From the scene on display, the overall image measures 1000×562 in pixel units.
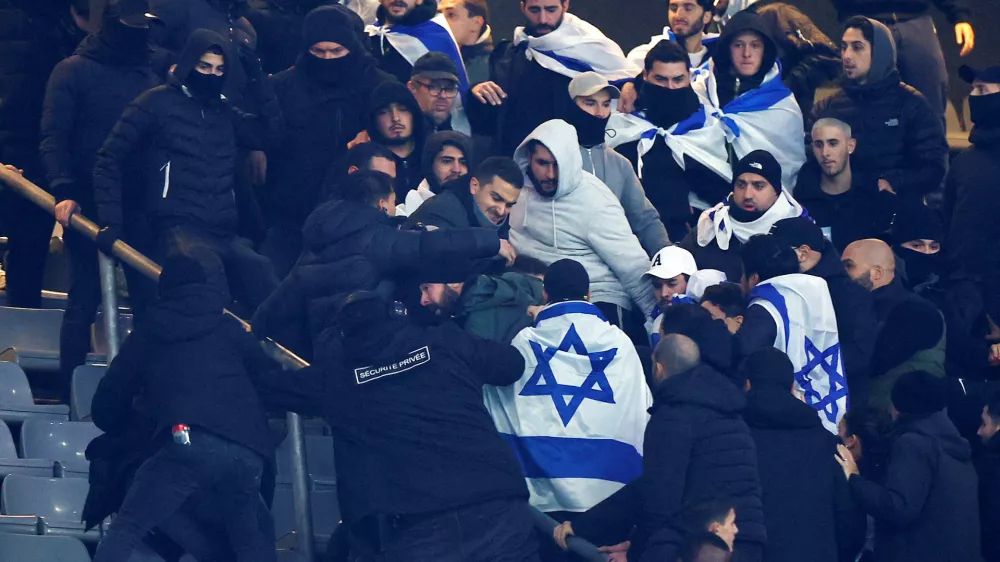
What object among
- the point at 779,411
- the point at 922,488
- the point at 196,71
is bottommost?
the point at 922,488

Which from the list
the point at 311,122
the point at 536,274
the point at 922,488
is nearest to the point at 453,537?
the point at 536,274

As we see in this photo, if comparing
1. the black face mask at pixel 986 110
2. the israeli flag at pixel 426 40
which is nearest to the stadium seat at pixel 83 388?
the israeli flag at pixel 426 40

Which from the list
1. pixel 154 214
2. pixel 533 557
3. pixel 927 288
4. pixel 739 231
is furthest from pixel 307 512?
pixel 927 288

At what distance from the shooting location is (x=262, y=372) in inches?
250

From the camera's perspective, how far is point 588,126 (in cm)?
778

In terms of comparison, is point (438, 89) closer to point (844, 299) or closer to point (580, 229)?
point (580, 229)

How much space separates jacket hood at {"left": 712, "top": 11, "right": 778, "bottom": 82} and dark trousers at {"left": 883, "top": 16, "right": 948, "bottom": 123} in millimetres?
937

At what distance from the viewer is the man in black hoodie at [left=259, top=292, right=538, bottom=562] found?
594 cm

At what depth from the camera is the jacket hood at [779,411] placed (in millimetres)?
6070

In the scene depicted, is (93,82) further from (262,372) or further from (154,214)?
(262,372)

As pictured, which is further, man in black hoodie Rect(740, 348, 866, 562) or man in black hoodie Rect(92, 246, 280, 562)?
man in black hoodie Rect(92, 246, 280, 562)

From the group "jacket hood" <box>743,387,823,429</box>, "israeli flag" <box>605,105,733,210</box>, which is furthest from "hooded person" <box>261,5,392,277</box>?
"jacket hood" <box>743,387,823,429</box>

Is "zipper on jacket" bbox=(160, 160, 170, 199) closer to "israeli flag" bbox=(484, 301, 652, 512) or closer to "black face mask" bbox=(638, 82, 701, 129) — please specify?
"israeli flag" bbox=(484, 301, 652, 512)

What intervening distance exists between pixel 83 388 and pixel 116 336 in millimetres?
416
